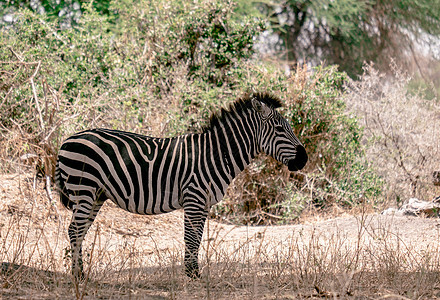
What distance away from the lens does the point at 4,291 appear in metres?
3.95

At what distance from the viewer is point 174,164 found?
18.3ft

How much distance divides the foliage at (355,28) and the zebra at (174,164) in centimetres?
1998

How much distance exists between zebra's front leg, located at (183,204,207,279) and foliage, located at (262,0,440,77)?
20.7m

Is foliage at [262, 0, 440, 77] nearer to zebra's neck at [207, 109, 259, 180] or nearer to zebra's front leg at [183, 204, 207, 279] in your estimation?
zebra's neck at [207, 109, 259, 180]

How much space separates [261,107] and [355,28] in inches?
845

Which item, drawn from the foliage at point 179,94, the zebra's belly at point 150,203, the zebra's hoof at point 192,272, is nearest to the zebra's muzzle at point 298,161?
the zebra's belly at point 150,203

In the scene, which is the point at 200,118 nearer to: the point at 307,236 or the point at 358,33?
the point at 307,236

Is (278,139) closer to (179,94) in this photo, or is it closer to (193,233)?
(193,233)

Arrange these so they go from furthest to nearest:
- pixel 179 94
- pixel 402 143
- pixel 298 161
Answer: pixel 402 143
pixel 179 94
pixel 298 161

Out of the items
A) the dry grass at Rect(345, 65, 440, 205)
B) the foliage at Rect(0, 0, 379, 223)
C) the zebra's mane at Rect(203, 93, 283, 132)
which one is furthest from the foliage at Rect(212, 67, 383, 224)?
the zebra's mane at Rect(203, 93, 283, 132)

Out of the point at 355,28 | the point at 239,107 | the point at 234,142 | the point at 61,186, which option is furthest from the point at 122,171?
the point at 355,28

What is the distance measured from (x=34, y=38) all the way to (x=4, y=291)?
10.6 m

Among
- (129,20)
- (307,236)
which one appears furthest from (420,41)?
(307,236)

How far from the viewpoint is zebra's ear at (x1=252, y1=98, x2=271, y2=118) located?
5.75 meters
